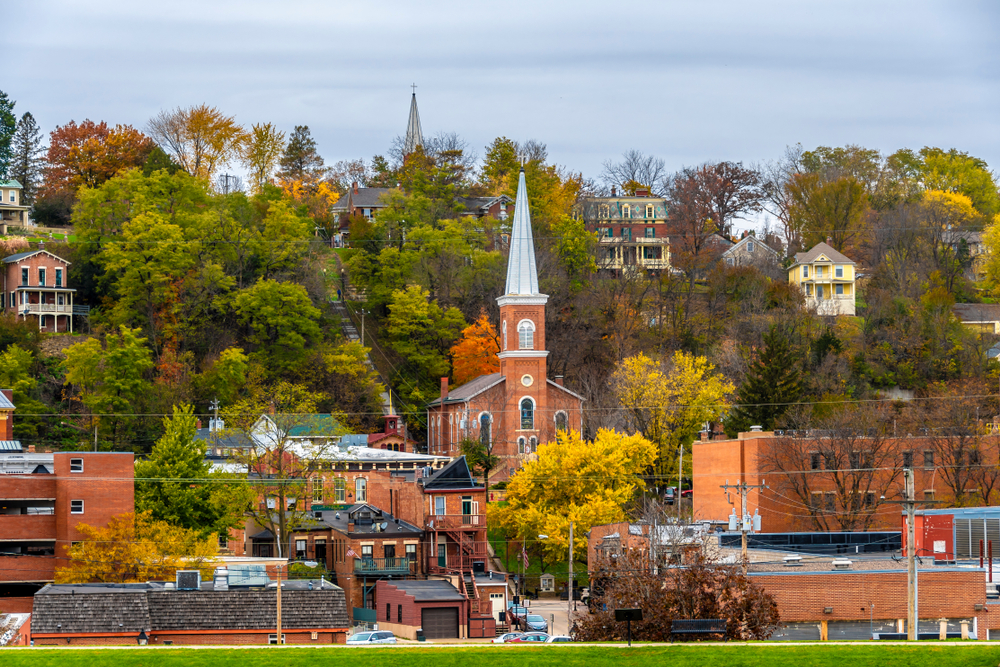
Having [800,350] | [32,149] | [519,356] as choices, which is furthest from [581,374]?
[32,149]

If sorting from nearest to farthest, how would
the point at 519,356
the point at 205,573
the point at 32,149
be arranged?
the point at 205,573
the point at 519,356
the point at 32,149

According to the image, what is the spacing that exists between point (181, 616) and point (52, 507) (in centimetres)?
1698

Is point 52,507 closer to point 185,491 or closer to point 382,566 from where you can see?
point 185,491

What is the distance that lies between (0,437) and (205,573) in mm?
26494

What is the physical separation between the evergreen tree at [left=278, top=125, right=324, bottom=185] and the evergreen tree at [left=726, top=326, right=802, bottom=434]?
229ft

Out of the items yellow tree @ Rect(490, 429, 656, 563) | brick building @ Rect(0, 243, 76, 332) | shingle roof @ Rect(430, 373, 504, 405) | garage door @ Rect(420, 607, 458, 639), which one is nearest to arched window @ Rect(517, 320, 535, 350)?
shingle roof @ Rect(430, 373, 504, 405)

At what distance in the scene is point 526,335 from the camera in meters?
101

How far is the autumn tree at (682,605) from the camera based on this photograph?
38.8m

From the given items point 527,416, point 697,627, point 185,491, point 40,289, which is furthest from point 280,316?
point 697,627

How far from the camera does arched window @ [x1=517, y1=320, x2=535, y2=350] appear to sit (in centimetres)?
10131

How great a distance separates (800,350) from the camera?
104938mm

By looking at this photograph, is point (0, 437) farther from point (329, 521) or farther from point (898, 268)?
point (898, 268)

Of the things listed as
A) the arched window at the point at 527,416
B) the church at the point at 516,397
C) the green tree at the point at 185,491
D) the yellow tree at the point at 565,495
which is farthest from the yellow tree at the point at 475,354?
the green tree at the point at 185,491

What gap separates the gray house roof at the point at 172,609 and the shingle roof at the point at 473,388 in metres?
44.7
